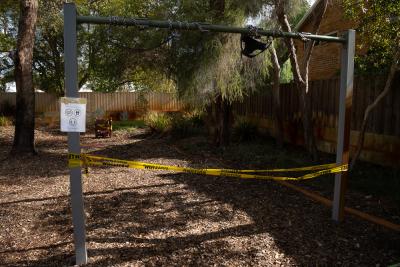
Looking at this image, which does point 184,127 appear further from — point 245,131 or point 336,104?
point 336,104

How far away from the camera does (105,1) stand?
20.1 meters

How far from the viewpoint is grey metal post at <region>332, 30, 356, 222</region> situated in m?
4.71

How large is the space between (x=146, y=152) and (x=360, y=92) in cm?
561

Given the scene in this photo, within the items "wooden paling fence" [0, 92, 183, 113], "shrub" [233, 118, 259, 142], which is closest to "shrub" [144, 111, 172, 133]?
"shrub" [233, 118, 259, 142]

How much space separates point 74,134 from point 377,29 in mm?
4956

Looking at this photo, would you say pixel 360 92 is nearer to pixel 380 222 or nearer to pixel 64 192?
pixel 380 222

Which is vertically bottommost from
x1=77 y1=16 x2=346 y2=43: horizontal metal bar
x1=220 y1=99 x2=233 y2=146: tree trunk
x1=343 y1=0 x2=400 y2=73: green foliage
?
x1=220 y1=99 x2=233 y2=146: tree trunk

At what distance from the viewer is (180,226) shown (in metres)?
4.88

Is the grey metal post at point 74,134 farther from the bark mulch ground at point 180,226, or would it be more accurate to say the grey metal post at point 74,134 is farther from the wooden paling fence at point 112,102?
the wooden paling fence at point 112,102

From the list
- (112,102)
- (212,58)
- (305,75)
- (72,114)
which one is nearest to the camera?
(72,114)

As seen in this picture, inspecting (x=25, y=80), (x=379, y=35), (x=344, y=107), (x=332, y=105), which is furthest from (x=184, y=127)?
(x=344, y=107)

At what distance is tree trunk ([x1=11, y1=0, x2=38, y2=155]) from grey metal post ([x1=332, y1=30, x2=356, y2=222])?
7814 millimetres

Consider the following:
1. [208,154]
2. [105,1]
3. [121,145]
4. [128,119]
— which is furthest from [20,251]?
[128,119]

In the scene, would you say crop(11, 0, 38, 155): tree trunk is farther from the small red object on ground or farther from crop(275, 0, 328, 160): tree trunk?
crop(275, 0, 328, 160): tree trunk
